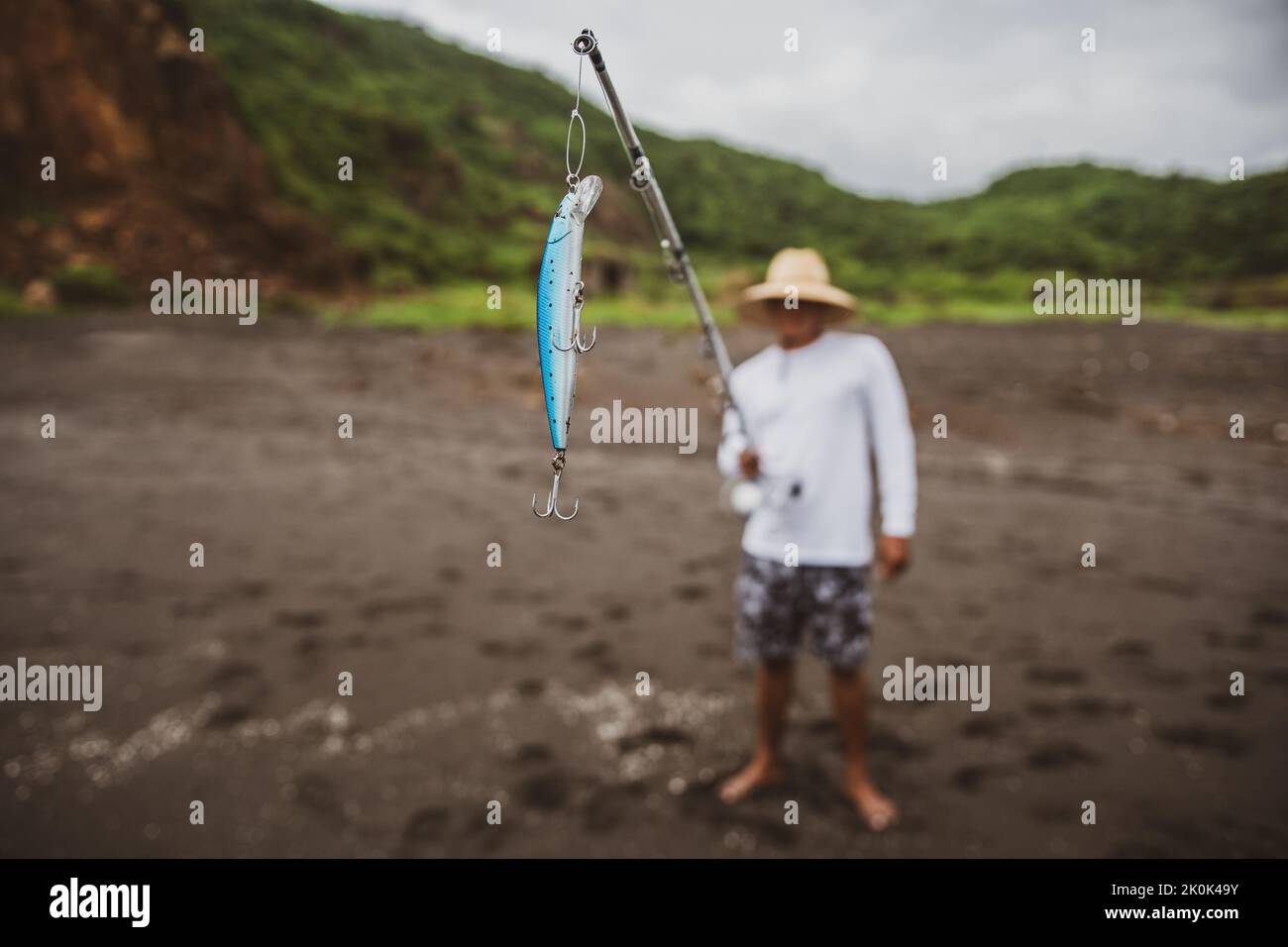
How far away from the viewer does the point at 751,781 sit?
3.29 meters

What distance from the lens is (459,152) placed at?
4197 cm

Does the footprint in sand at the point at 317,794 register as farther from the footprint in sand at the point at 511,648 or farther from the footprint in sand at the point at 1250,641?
the footprint in sand at the point at 1250,641

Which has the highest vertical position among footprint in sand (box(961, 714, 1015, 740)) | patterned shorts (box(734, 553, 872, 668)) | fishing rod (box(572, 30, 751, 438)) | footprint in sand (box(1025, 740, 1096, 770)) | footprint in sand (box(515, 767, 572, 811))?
fishing rod (box(572, 30, 751, 438))

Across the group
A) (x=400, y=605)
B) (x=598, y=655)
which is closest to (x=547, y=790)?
(x=598, y=655)

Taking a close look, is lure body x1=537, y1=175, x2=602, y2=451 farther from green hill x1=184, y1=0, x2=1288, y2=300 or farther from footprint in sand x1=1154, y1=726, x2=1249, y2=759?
green hill x1=184, y1=0, x2=1288, y2=300

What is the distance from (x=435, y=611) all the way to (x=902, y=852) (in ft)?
11.0

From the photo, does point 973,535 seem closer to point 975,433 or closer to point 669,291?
point 975,433

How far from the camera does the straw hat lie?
2.75 m

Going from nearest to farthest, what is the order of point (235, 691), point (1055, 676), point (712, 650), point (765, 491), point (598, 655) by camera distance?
point (765, 491) → point (235, 691) → point (1055, 676) → point (598, 655) → point (712, 650)

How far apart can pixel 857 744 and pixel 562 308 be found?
2737 millimetres

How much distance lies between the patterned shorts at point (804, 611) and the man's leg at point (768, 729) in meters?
0.13

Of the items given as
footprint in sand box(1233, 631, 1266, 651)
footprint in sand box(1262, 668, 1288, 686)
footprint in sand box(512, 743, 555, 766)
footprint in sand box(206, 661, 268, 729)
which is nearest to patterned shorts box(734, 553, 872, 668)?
footprint in sand box(512, 743, 555, 766)

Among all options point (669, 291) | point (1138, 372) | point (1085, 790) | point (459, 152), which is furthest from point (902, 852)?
point (459, 152)

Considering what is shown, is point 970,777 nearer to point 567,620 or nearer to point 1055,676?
point 1055,676
